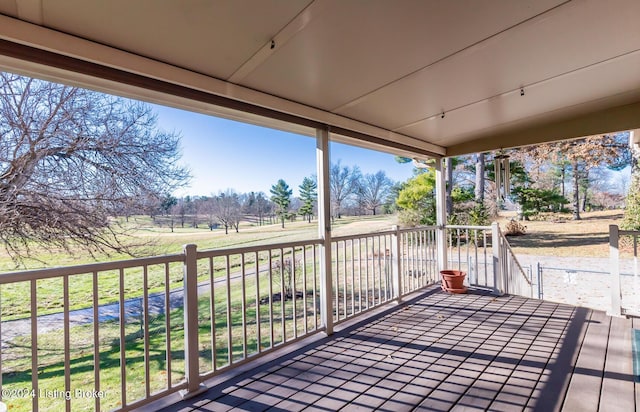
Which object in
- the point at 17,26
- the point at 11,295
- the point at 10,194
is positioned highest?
the point at 17,26

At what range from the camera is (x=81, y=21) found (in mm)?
1537

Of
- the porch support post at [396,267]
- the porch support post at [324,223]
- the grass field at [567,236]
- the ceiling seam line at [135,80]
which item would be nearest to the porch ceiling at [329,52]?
the ceiling seam line at [135,80]

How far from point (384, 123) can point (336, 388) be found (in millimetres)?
2714

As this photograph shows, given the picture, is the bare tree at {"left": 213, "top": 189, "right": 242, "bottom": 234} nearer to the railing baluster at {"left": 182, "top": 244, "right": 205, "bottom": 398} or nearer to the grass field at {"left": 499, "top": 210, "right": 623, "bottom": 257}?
the railing baluster at {"left": 182, "top": 244, "right": 205, "bottom": 398}

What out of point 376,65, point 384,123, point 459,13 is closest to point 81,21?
point 376,65

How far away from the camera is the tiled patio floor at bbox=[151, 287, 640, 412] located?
1977 mm

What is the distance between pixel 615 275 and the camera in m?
3.42

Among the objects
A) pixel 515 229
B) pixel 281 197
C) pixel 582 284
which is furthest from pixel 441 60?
pixel 515 229

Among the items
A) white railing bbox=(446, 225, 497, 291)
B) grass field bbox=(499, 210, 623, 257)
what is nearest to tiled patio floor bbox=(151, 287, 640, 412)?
white railing bbox=(446, 225, 497, 291)

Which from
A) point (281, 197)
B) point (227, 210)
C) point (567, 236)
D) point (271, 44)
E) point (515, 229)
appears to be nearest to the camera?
point (271, 44)

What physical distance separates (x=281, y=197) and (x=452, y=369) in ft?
9.87

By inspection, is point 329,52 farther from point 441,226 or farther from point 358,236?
point 441,226

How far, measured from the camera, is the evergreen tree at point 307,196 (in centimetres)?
432

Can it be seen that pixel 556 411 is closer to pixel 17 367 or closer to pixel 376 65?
pixel 376 65
